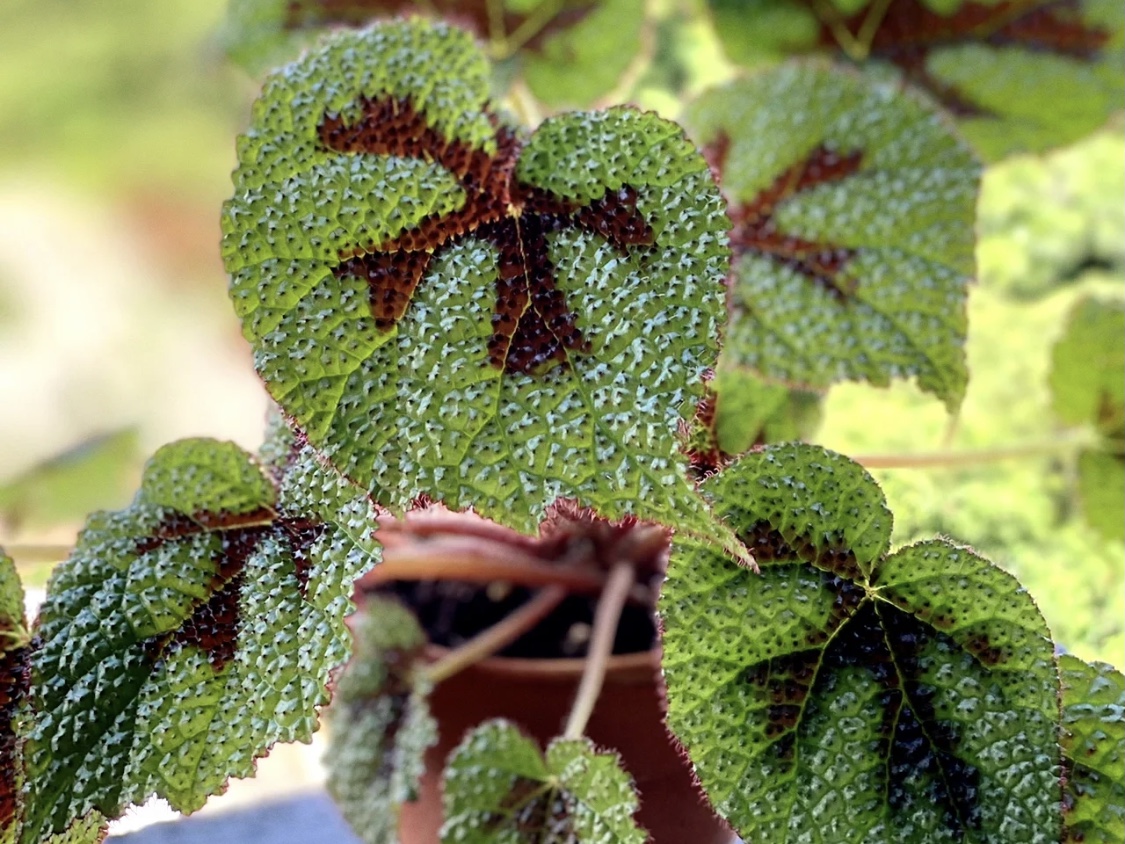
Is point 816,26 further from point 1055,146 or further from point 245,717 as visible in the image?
point 245,717

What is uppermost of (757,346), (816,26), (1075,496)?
(816,26)

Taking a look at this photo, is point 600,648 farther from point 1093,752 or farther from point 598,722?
point 1093,752

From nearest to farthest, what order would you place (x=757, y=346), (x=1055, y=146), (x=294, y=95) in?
(x=294, y=95) < (x=757, y=346) < (x=1055, y=146)

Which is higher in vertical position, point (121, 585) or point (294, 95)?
point (294, 95)

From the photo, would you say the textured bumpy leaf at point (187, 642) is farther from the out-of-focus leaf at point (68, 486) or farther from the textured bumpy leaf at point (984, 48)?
the textured bumpy leaf at point (984, 48)

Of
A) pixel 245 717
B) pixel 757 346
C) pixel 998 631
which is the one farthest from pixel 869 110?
pixel 245 717

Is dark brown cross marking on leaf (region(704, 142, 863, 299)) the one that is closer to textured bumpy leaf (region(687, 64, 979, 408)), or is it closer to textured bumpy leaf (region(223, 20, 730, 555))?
textured bumpy leaf (region(687, 64, 979, 408))

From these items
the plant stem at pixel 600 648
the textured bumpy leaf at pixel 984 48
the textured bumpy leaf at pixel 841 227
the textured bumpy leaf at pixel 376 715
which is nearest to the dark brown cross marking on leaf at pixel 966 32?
the textured bumpy leaf at pixel 984 48

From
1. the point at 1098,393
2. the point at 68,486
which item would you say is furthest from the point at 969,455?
the point at 68,486
